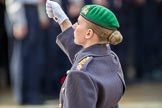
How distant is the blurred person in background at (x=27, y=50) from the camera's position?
8227 mm

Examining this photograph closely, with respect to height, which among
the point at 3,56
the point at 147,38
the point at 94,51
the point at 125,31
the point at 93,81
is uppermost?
the point at 94,51

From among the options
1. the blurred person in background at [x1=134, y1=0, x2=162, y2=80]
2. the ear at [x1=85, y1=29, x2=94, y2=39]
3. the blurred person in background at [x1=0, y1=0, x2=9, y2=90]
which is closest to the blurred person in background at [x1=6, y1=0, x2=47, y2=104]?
the blurred person in background at [x1=0, y1=0, x2=9, y2=90]

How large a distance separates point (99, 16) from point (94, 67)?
0.29 m

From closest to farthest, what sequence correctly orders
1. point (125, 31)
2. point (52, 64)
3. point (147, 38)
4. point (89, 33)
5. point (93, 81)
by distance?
1. point (93, 81)
2. point (89, 33)
3. point (52, 64)
4. point (125, 31)
5. point (147, 38)

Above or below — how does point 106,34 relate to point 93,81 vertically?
above

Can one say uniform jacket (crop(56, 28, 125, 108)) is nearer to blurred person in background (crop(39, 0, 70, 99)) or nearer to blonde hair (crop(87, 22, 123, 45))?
blonde hair (crop(87, 22, 123, 45))

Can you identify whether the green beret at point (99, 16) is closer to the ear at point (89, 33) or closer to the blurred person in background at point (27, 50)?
the ear at point (89, 33)

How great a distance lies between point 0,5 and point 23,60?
155 cm

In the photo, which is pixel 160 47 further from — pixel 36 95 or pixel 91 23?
pixel 91 23

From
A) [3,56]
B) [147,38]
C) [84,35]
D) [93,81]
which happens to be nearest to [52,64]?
[3,56]

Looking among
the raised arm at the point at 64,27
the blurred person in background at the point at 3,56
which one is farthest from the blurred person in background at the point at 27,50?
the raised arm at the point at 64,27

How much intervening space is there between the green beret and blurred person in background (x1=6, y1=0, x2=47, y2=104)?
13.4 feet

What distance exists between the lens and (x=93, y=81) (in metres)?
3.95

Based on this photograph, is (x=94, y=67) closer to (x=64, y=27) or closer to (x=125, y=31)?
(x=64, y=27)
